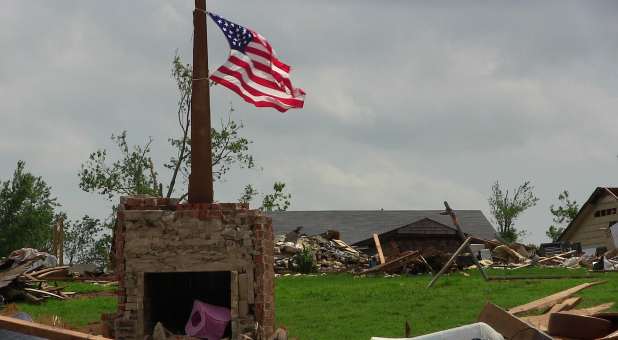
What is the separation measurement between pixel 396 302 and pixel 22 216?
3411 cm

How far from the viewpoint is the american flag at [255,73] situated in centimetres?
1350

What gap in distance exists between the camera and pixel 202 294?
15.3m

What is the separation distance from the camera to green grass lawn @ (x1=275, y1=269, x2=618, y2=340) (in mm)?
14523

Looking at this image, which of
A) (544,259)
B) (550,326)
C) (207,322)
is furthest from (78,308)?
(544,259)

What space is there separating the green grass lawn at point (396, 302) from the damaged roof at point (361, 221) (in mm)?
22804

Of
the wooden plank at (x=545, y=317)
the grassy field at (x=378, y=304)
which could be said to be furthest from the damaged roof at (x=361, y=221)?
the wooden plank at (x=545, y=317)

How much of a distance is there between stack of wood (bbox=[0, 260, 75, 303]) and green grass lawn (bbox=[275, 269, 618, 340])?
5.74m

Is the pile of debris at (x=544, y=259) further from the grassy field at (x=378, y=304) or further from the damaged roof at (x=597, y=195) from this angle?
the grassy field at (x=378, y=304)

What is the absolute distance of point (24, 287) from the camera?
2150 cm

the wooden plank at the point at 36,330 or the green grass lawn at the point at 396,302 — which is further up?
the wooden plank at the point at 36,330

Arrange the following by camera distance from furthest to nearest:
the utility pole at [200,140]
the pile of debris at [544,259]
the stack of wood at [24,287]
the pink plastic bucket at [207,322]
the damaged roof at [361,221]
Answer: the damaged roof at [361,221] < the pile of debris at [544,259] < the stack of wood at [24,287] < the utility pole at [200,140] < the pink plastic bucket at [207,322]

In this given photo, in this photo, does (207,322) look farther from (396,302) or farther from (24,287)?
(24,287)

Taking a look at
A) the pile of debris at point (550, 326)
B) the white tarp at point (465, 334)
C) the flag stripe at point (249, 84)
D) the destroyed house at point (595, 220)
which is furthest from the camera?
the destroyed house at point (595, 220)

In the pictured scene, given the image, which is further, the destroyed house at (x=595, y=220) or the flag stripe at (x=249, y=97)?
the destroyed house at (x=595, y=220)
